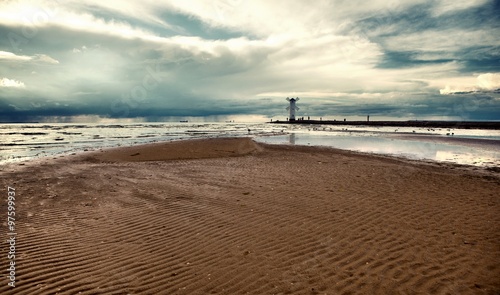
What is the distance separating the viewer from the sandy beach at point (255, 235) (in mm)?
5566

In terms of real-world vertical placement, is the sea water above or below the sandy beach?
above

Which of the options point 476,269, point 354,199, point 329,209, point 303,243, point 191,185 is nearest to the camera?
point 476,269

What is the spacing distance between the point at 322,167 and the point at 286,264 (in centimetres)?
1366

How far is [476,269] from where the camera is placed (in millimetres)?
5973

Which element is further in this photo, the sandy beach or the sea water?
the sea water

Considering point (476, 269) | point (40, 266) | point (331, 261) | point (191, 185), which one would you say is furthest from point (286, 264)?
point (191, 185)

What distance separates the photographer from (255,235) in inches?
308

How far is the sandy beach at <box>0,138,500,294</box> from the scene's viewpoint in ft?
18.3

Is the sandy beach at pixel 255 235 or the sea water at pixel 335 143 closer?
the sandy beach at pixel 255 235

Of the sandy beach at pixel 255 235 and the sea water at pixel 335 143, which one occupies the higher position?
the sea water at pixel 335 143

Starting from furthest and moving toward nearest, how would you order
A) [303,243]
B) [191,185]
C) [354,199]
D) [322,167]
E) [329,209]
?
[322,167]
[191,185]
[354,199]
[329,209]
[303,243]

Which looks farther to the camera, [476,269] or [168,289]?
[476,269]

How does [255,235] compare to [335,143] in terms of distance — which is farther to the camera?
[335,143]

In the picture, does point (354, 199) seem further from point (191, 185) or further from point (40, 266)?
point (40, 266)
